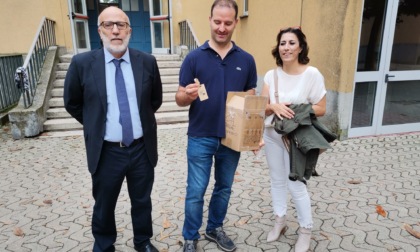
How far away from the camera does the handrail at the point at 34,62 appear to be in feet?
19.9

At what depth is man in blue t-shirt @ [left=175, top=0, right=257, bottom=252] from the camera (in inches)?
88.4

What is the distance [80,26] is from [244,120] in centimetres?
834

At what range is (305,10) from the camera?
20.3ft

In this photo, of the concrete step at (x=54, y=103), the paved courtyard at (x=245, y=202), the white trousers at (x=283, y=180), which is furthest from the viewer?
the concrete step at (x=54, y=103)

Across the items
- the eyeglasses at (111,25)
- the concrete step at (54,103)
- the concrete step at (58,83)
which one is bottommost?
the concrete step at (54,103)

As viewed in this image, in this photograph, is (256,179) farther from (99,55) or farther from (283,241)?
(99,55)

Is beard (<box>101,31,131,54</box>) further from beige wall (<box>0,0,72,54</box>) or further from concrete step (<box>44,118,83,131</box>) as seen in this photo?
beige wall (<box>0,0,72,54</box>)

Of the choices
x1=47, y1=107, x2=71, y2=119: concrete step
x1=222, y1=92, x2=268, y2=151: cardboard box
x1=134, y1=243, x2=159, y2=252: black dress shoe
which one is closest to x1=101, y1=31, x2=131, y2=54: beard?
x1=222, y1=92, x2=268, y2=151: cardboard box

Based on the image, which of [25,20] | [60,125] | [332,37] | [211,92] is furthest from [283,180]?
[25,20]

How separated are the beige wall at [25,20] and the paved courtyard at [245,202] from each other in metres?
4.24

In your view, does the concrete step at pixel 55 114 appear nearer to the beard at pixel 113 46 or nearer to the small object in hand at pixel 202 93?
the beard at pixel 113 46

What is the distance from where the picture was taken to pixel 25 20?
8.14m

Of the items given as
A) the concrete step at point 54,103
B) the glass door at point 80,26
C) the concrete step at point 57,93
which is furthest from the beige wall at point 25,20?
the concrete step at point 54,103

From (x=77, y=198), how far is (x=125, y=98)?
6.89ft
